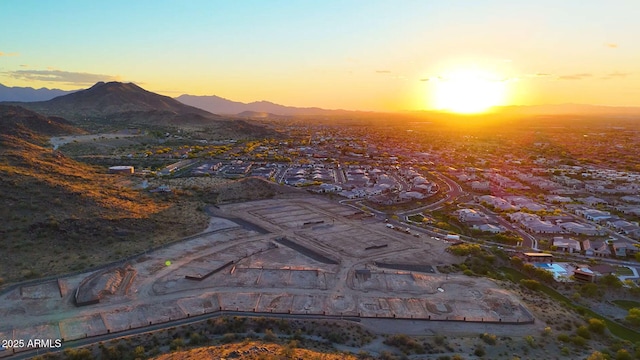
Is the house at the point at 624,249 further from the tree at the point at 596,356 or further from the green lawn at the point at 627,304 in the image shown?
the tree at the point at 596,356

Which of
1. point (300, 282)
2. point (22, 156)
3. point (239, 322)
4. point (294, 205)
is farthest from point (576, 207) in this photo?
point (22, 156)

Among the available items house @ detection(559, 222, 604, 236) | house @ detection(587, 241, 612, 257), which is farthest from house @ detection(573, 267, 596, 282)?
house @ detection(559, 222, 604, 236)

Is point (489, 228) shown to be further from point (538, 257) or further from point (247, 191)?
point (247, 191)

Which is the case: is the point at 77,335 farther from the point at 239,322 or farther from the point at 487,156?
the point at 487,156

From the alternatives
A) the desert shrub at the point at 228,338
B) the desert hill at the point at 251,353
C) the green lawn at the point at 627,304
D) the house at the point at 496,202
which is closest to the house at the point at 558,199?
Result: the house at the point at 496,202

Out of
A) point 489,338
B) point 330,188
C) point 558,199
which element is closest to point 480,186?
point 558,199

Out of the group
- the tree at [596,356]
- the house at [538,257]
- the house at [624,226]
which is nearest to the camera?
the tree at [596,356]

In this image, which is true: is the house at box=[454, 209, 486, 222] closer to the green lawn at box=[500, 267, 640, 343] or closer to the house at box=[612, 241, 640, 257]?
the green lawn at box=[500, 267, 640, 343]
